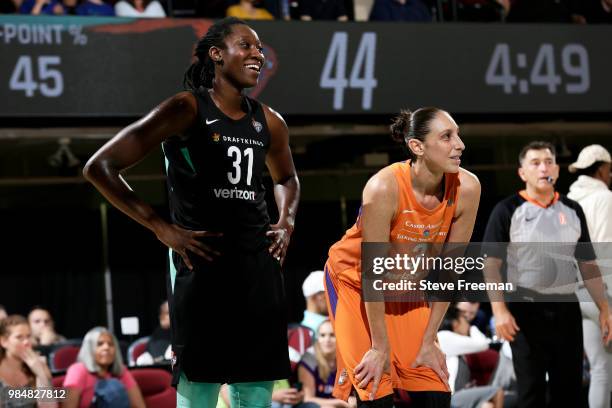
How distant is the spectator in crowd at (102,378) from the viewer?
19.0 ft

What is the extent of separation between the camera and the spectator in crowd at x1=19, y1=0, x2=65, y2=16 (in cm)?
799

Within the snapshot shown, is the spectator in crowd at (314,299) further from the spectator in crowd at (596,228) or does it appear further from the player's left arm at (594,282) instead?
the player's left arm at (594,282)

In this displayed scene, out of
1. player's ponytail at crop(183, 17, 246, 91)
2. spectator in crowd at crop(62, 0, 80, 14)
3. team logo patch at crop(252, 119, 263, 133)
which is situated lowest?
team logo patch at crop(252, 119, 263, 133)

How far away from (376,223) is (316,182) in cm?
735

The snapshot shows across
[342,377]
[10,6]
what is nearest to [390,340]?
[342,377]

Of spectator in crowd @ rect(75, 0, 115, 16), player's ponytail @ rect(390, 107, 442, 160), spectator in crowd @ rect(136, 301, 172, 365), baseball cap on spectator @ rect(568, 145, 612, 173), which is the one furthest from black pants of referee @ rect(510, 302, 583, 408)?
spectator in crowd @ rect(75, 0, 115, 16)

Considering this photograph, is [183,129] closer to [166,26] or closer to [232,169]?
[232,169]

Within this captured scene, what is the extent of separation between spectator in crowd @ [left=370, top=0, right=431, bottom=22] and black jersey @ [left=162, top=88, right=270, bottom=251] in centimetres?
560

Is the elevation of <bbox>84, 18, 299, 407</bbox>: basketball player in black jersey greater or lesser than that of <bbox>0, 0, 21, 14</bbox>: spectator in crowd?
lesser

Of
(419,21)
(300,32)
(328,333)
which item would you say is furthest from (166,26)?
(328,333)

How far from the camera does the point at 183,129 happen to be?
334cm

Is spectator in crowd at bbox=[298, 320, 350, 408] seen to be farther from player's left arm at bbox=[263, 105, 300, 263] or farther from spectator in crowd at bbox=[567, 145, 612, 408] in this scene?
player's left arm at bbox=[263, 105, 300, 263]

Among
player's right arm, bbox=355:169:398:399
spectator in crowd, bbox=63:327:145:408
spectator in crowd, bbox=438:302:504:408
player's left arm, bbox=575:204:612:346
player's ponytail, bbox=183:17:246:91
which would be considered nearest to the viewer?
player's ponytail, bbox=183:17:246:91

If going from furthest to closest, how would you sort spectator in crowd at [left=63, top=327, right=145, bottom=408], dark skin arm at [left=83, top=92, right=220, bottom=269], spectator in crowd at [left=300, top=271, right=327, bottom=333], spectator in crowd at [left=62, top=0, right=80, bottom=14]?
spectator in crowd at [left=62, top=0, right=80, bottom=14], spectator in crowd at [left=300, top=271, right=327, bottom=333], spectator in crowd at [left=63, top=327, right=145, bottom=408], dark skin arm at [left=83, top=92, right=220, bottom=269]
